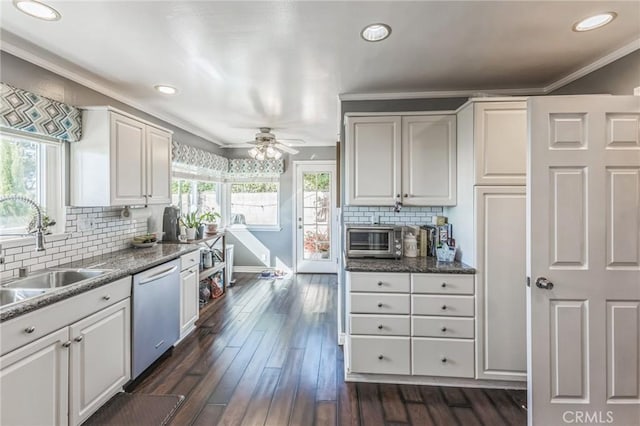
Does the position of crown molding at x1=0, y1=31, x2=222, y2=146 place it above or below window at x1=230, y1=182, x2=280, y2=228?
above

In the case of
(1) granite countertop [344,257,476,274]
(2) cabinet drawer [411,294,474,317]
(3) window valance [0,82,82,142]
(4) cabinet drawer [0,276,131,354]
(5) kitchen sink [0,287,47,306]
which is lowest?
(2) cabinet drawer [411,294,474,317]

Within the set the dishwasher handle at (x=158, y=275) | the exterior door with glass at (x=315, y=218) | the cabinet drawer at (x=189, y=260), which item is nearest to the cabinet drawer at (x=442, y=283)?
the dishwasher handle at (x=158, y=275)

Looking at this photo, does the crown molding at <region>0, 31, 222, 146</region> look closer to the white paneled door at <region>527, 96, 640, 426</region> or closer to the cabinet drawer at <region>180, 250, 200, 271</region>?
the cabinet drawer at <region>180, 250, 200, 271</region>

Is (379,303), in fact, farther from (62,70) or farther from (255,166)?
(255,166)

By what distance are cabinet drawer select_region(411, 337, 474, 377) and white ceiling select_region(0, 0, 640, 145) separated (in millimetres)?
2123

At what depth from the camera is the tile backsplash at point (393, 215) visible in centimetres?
289

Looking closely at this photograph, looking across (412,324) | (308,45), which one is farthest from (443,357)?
(308,45)

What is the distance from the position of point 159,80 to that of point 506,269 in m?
3.19

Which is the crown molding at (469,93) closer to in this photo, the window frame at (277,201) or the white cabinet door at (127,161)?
the white cabinet door at (127,161)

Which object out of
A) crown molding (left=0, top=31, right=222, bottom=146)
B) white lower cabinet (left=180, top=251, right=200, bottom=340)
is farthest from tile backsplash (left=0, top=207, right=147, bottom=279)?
crown molding (left=0, top=31, right=222, bottom=146)

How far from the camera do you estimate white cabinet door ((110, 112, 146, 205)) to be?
2.43m

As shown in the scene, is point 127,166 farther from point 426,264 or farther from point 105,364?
point 426,264

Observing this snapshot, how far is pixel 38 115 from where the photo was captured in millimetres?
2043

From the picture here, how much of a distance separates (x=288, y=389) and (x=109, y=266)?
1638 millimetres
